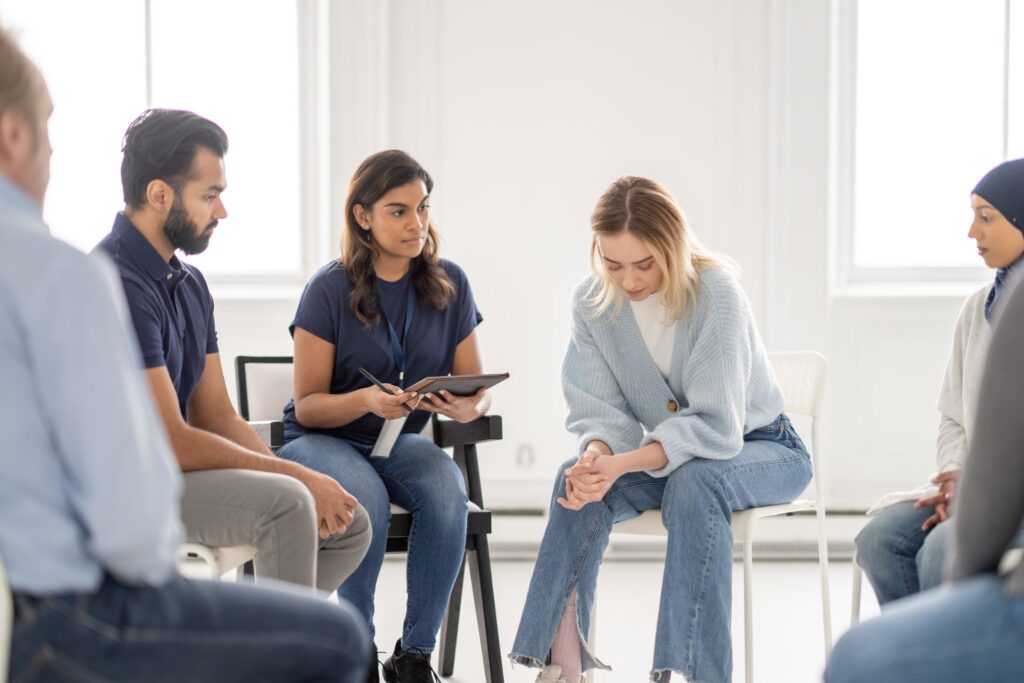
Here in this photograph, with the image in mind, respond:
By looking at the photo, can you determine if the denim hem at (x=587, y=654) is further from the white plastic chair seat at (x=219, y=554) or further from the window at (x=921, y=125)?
the window at (x=921, y=125)

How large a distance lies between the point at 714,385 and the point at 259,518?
992 millimetres

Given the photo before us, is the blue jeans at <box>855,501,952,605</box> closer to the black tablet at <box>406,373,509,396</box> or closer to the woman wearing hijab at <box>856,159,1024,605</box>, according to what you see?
the woman wearing hijab at <box>856,159,1024,605</box>

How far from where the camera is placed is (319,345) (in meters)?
2.60

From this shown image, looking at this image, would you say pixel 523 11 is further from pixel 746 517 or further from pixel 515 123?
pixel 746 517

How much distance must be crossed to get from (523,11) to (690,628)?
8.68ft

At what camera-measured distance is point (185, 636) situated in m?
1.13

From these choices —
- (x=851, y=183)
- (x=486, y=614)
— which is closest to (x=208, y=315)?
(x=486, y=614)

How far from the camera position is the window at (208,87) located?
14.1 ft

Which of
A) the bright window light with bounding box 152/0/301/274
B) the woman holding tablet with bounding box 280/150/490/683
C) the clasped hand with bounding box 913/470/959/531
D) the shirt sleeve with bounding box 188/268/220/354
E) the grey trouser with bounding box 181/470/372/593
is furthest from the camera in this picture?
the bright window light with bounding box 152/0/301/274

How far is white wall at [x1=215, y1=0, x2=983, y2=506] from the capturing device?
13.2 ft

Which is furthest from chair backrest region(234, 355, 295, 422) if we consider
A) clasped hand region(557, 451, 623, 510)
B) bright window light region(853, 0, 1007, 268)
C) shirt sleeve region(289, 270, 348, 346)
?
bright window light region(853, 0, 1007, 268)

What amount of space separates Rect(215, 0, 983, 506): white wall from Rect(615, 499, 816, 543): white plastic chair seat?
1.71m

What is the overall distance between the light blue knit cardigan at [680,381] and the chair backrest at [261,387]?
0.75 m

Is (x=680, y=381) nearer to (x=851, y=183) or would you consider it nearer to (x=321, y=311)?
(x=321, y=311)
